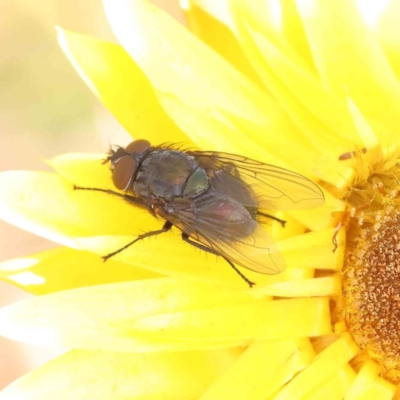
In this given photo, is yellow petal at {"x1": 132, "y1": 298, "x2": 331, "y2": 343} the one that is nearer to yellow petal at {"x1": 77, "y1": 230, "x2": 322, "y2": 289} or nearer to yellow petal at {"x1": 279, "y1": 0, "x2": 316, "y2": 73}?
yellow petal at {"x1": 77, "y1": 230, "x2": 322, "y2": 289}

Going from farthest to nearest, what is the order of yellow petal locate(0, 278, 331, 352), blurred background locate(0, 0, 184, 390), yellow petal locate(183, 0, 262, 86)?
1. blurred background locate(0, 0, 184, 390)
2. yellow petal locate(183, 0, 262, 86)
3. yellow petal locate(0, 278, 331, 352)

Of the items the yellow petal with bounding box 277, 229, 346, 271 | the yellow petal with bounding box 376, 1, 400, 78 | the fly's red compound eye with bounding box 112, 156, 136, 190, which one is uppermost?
the fly's red compound eye with bounding box 112, 156, 136, 190

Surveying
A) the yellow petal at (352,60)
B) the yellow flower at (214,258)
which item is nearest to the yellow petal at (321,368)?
the yellow flower at (214,258)

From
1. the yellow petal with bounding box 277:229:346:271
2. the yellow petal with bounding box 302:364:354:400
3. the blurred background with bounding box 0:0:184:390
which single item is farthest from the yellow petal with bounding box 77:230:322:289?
the blurred background with bounding box 0:0:184:390

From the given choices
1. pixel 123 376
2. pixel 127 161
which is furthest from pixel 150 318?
pixel 127 161

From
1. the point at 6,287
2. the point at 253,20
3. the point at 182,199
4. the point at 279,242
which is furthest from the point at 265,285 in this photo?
the point at 6,287

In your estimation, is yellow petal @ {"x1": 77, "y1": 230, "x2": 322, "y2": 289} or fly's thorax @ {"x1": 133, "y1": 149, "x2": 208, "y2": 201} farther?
fly's thorax @ {"x1": 133, "y1": 149, "x2": 208, "y2": 201}

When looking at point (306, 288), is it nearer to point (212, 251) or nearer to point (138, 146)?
point (212, 251)

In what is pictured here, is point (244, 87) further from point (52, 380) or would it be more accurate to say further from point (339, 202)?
point (52, 380)
